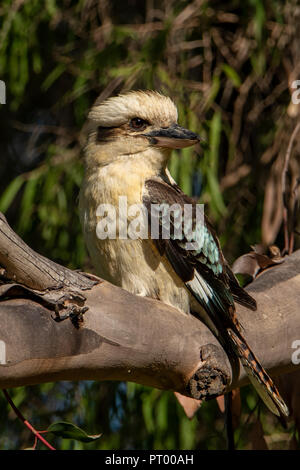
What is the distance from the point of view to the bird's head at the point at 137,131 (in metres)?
2.12

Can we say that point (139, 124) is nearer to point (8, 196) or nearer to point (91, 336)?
point (91, 336)

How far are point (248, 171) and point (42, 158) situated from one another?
108cm

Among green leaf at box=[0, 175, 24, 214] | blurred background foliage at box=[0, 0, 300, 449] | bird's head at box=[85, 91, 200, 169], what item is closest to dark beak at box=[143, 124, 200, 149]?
bird's head at box=[85, 91, 200, 169]

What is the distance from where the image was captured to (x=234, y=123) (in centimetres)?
345

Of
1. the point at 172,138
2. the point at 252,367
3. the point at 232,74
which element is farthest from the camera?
the point at 232,74

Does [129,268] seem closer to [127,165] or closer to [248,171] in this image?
[127,165]

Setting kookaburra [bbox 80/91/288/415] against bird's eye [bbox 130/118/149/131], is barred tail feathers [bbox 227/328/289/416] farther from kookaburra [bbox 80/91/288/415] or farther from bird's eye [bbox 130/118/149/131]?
bird's eye [bbox 130/118/149/131]

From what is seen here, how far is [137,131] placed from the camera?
2.14 metres

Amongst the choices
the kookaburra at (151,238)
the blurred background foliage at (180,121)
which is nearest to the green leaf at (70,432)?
the kookaburra at (151,238)

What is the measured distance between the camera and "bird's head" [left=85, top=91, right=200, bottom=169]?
2119 millimetres

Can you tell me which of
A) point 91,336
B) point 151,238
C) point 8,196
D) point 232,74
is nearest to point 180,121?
point 232,74

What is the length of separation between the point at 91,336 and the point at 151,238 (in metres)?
0.47

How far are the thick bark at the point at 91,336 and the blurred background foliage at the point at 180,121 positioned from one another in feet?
3.58

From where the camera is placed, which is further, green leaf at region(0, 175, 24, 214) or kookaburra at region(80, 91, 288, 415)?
green leaf at region(0, 175, 24, 214)
